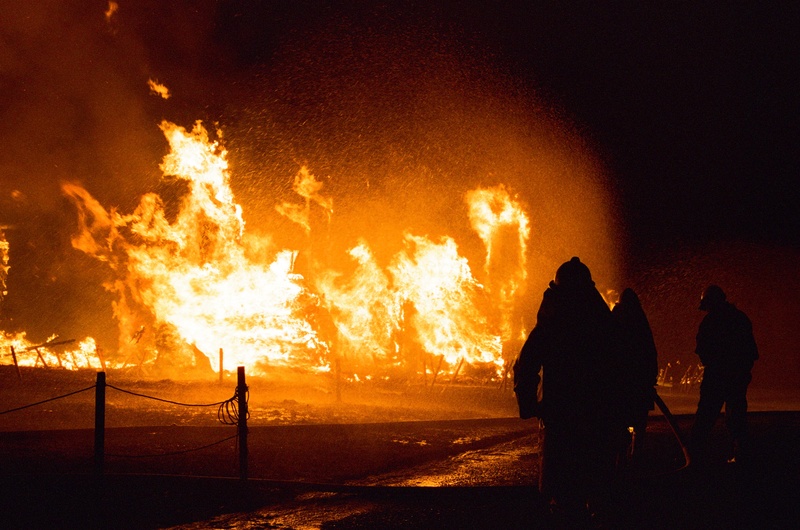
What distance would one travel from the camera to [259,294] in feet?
64.4

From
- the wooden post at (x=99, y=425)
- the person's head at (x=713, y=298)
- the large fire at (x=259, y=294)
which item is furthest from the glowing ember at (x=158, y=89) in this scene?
the person's head at (x=713, y=298)

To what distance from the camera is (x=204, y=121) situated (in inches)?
843

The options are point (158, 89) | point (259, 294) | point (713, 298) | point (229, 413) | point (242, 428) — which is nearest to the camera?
point (242, 428)

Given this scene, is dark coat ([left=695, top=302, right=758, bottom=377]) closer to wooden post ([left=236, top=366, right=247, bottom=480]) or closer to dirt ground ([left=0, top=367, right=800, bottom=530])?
dirt ground ([left=0, top=367, right=800, bottom=530])

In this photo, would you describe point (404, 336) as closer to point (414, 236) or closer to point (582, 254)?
point (414, 236)

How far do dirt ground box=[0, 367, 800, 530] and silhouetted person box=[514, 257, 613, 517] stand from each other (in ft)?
1.13

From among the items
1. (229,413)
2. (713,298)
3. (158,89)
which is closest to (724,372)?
(713,298)

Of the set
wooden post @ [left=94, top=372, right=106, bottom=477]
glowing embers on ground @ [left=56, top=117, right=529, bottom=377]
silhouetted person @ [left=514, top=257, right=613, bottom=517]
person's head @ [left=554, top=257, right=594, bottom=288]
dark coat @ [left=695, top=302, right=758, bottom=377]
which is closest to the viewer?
silhouetted person @ [left=514, top=257, right=613, bottom=517]

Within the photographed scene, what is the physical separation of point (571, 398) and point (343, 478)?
3859 mm

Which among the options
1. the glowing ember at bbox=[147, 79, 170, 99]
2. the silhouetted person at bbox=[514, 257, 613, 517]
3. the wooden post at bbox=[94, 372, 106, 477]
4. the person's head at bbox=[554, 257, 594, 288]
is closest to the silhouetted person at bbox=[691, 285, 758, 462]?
the silhouetted person at bbox=[514, 257, 613, 517]

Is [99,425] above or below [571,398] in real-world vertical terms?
below

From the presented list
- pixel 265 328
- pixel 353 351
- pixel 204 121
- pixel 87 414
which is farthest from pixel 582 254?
pixel 87 414

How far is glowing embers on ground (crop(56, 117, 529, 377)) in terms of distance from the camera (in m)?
19.3

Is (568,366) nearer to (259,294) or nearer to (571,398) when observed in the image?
(571,398)
